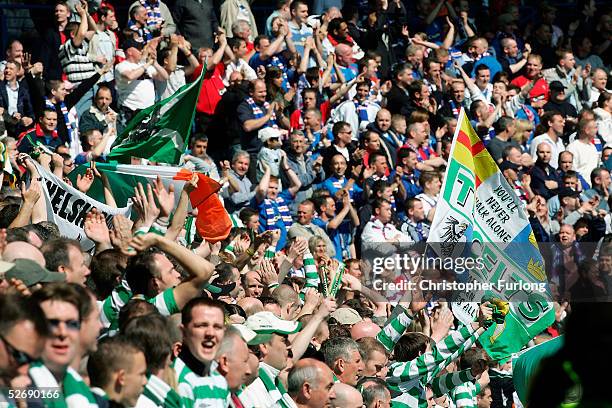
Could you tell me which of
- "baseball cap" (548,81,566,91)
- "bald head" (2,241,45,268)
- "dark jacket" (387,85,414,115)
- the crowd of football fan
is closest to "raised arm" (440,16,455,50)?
the crowd of football fan

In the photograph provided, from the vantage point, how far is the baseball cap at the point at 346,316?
1041 centimetres

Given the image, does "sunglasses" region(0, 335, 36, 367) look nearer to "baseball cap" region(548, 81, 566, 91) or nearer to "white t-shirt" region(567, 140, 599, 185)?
"white t-shirt" region(567, 140, 599, 185)

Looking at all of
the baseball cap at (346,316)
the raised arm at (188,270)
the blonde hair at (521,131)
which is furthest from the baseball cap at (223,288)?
the blonde hair at (521,131)

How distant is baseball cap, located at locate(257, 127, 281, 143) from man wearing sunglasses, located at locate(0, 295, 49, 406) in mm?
10004

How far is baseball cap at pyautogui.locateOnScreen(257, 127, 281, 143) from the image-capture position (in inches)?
603

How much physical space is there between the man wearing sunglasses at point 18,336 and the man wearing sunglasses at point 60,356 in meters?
0.06

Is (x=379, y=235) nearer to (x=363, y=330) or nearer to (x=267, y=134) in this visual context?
(x=267, y=134)

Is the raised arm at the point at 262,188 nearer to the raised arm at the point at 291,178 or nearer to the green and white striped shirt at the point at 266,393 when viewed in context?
the raised arm at the point at 291,178

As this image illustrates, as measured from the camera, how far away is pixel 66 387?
18.1 ft

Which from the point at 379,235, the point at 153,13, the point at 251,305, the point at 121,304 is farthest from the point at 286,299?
the point at 153,13

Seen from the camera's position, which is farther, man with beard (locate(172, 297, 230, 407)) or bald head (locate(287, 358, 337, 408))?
bald head (locate(287, 358, 337, 408))

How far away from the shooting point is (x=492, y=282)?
10805 millimetres

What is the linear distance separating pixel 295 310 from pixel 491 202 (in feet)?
7.24

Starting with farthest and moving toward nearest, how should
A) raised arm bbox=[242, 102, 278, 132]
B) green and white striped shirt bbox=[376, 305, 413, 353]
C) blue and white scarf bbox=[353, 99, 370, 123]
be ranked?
blue and white scarf bbox=[353, 99, 370, 123]
raised arm bbox=[242, 102, 278, 132]
green and white striped shirt bbox=[376, 305, 413, 353]
